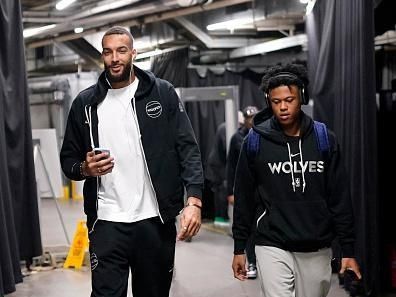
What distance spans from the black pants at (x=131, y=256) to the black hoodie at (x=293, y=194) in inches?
13.6

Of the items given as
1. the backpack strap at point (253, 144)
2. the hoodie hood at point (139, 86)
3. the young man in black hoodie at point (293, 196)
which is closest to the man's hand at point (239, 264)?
the young man in black hoodie at point (293, 196)

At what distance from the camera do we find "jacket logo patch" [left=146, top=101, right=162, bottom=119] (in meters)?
3.03

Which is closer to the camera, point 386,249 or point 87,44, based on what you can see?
point 386,249

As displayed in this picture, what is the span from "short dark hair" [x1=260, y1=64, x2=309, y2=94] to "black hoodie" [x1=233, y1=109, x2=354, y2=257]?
154mm

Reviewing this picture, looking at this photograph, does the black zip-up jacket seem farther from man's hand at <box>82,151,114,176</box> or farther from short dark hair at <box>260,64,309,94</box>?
short dark hair at <box>260,64,309,94</box>

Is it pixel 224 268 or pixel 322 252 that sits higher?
pixel 322 252

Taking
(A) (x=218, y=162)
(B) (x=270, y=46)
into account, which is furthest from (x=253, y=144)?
(B) (x=270, y=46)

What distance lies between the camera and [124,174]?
296 centimetres

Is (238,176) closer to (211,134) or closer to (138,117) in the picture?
(138,117)

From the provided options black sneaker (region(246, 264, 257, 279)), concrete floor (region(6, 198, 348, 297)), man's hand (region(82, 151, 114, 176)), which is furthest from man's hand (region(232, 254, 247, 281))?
black sneaker (region(246, 264, 257, 279))

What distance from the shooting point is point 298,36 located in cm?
965

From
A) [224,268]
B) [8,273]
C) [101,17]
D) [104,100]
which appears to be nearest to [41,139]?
[101,17]

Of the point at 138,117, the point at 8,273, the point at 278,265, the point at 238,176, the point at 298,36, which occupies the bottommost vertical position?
the point at 8,273

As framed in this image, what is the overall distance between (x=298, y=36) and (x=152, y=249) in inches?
281
